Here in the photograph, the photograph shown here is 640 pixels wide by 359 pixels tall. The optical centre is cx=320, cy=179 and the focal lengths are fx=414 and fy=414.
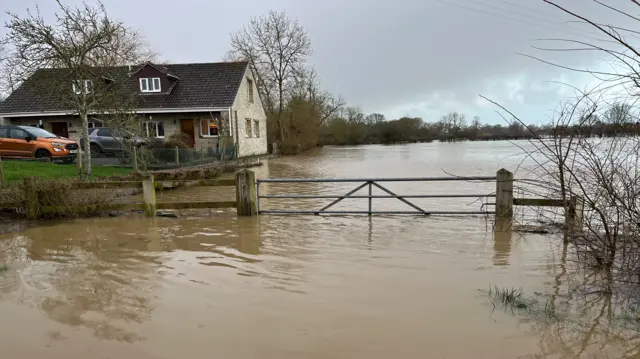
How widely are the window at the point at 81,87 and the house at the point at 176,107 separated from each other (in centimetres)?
1034

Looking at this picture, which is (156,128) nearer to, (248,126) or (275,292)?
(248,126)

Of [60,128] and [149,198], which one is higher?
[60,128]

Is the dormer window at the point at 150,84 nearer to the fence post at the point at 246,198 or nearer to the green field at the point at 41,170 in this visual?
the green field at the point at 41,170

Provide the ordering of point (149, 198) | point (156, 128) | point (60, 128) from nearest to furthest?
point (149, 198), point (156, 128), point (60, 128)

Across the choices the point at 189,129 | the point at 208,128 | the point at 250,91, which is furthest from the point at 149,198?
the point at 250,91

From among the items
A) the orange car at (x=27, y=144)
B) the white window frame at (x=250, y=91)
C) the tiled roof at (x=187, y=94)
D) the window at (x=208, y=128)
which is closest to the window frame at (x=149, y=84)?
the tiled roof at (x=187, y=94)

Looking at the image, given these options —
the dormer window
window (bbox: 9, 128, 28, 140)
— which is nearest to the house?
the dormer window

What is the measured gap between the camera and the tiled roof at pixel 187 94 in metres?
26.4

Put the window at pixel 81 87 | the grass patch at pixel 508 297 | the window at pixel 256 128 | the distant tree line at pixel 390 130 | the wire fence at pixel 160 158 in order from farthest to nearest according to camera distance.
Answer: the distant tree line at pixel 390 130 → the window at pixel 256 128 → the wire fence at pixel 160 158 → the window at pixel 81 87 → the grass patch at pixel 508 297

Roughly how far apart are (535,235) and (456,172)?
15160 mm

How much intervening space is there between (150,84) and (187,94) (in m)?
2.69

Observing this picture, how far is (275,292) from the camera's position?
4.65m

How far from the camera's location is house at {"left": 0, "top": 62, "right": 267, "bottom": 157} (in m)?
26.2

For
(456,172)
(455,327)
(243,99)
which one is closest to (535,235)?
(455,327)
